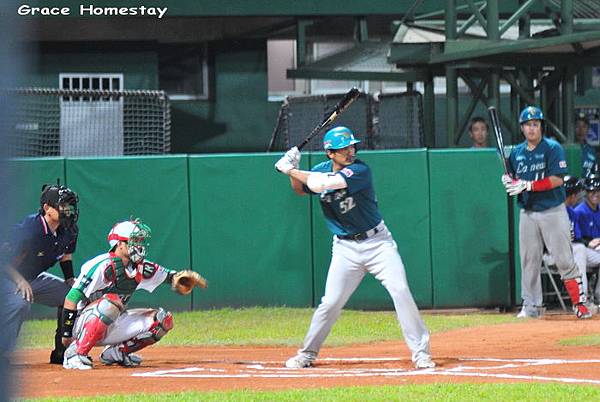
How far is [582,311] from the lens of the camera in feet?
40.9

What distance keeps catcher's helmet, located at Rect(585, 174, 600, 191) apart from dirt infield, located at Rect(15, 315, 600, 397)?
2.53 m

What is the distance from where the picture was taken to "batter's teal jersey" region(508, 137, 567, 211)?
12.1m

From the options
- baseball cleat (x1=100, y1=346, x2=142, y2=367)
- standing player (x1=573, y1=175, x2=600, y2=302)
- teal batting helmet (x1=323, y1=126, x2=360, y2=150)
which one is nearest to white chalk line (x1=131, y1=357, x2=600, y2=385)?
baseball cleat (x1=100, y1=346, x2=142, y2=367)

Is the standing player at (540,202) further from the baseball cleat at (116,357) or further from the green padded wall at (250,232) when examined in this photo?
the baseball cleat at (116,357)

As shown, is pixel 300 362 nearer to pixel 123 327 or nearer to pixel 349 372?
pixel 349 372

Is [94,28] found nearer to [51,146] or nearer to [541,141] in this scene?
[51,146]

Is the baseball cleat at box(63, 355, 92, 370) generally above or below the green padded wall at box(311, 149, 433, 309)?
below

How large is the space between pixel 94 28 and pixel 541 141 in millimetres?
8889

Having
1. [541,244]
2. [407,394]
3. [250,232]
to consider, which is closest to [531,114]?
[541,244]

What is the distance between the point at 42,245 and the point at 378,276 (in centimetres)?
259

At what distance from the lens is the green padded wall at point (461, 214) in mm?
14094

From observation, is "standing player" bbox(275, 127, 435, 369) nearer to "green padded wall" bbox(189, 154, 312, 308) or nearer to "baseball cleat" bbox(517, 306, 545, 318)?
"baseball cleat" bbox(517, 306, 545, 318)

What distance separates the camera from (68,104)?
1750cm

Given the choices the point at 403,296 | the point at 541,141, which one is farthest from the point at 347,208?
the point at 541,141
